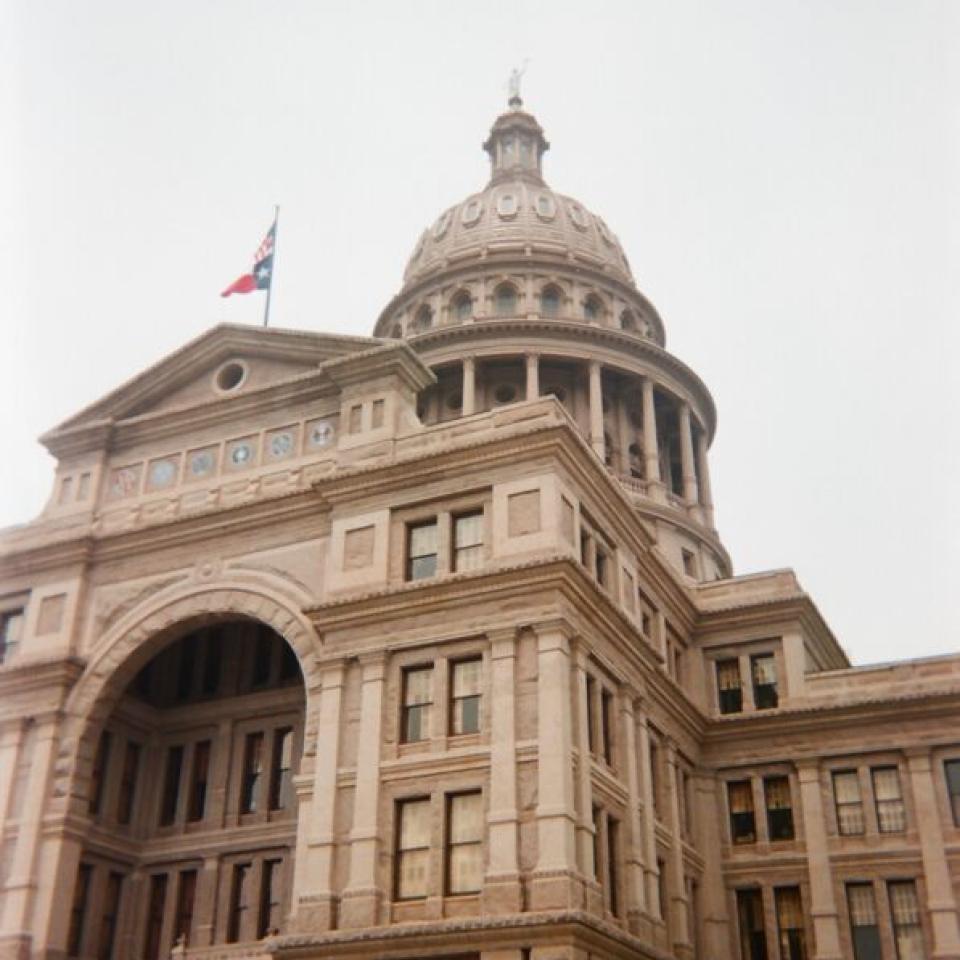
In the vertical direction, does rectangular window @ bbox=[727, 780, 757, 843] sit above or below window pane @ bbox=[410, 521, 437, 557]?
below

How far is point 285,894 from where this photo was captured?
38.9 metres

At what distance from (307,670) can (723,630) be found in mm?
18339

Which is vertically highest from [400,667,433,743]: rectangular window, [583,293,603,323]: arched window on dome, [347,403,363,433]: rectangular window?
[583,293,603,323]: arched window on dome

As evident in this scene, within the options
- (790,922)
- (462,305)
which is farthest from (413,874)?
(462,305)

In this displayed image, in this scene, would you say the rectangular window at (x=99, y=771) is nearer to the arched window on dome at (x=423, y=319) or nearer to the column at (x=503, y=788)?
the column at (x=503, y=788)

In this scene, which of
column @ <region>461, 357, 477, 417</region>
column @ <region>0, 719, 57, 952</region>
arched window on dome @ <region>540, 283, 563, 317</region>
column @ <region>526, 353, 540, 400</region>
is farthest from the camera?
arched window on dome @ <region>540, 283, 563, 317</region>

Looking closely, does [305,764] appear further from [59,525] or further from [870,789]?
[870,789]

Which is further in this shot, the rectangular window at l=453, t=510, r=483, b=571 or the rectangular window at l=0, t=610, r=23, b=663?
the rectangular window at l=0, t=610, r=23, b=663

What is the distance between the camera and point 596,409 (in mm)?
63062

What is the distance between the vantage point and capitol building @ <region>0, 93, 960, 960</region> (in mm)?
31453

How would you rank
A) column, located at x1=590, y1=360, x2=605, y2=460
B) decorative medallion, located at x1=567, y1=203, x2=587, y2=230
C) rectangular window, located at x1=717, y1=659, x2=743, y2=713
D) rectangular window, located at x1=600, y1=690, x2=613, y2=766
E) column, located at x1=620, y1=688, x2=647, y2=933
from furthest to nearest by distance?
decorative medallion, located at x1=567, y1=203, x2=587, y2=230, column, located at x1=590, y1=360, x2=605, y2=460, rectangular window, located at x1=717, y1=659, x2=743, y2=713, rectangular window, located at x1=600, y1=690, x2=613, y2=766, column, located at x1=620, y1=688, x2=647, y2=933

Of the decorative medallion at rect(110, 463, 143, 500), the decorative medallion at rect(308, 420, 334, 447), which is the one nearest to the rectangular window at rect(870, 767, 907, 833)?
the decorative medallion at rect(308, 420, 334, 447)

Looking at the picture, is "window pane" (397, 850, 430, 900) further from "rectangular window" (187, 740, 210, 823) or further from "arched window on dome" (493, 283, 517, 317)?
"arched window on dome" (493, 283, 517, 317)

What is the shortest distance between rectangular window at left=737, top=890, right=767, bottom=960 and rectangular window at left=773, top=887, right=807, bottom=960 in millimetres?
569
